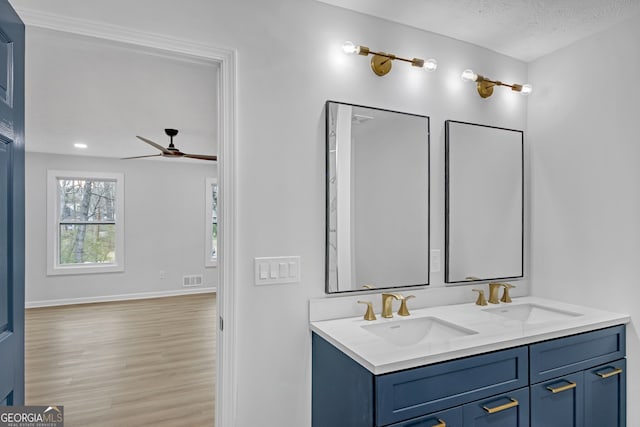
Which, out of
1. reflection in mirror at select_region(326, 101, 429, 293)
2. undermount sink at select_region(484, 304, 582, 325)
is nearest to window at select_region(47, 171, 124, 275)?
reflection in mirror at select_region(326, 101, 429, 293)

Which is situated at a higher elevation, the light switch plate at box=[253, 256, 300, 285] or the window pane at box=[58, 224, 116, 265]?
the light switch plate at box=[253, 256, 300, 285]

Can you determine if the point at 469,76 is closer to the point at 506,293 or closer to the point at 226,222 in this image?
the point at 506,293

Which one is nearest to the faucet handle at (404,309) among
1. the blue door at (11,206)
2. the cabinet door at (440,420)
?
the cabinet door at (440,420)

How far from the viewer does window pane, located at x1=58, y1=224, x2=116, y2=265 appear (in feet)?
19.1

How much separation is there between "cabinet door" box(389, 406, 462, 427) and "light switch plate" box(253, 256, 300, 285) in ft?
2.53

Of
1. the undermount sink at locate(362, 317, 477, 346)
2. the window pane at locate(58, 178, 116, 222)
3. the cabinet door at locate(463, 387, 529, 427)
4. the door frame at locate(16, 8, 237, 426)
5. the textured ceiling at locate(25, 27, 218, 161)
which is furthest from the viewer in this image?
the window pane at locate(58, 178, 116, 222)

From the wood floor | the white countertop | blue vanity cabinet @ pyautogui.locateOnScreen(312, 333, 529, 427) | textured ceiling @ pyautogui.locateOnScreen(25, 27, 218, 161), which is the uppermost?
textured ceiling @ pyautogui.locateOnScreen(25, 27, 218, 161)

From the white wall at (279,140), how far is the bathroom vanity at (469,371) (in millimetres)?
187

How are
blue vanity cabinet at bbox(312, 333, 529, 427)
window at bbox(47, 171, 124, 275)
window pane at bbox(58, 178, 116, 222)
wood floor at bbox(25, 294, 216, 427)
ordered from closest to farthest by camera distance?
blue vanity cabinet at bbox(312, 333, 529, 427)
wood floor at bbox(25, 294, 216, 427)
window at bbox(47, 171, 124, 275)
window pane at bbox(58, 178, 116, 222)

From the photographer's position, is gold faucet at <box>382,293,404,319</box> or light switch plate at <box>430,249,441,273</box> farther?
light switch plate at <box>430,249,441,273</box>

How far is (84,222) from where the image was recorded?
19.4 ft

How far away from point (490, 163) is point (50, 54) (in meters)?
2.93

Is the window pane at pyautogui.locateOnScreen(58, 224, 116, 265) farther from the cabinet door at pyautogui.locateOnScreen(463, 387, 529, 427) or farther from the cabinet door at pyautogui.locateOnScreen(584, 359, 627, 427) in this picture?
the cabinet door at pyautogui.locateOnScreen(584, 359, 627, 427)

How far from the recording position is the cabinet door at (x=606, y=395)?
1812 millimetres
